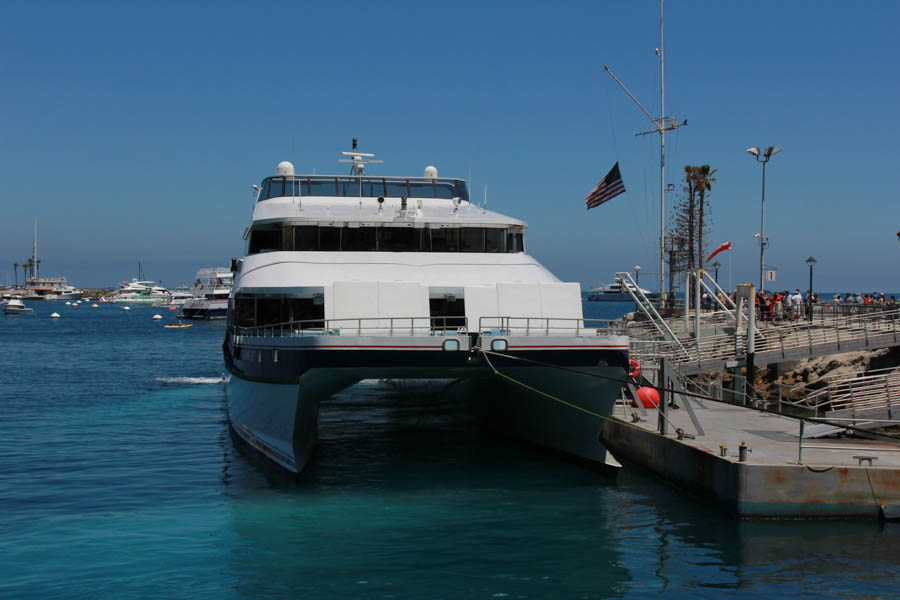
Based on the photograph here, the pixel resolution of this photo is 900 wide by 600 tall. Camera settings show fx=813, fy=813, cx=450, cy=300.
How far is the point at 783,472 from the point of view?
1262 cm

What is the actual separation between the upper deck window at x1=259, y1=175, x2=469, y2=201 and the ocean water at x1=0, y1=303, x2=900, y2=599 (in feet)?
21.0

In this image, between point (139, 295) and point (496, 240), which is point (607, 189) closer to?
point (496, 240)

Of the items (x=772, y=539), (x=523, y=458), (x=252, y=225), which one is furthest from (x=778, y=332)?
(x=252, y=225)

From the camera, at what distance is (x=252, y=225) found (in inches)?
731

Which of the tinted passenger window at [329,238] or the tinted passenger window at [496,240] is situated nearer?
the tinted passenger window at [329,238]

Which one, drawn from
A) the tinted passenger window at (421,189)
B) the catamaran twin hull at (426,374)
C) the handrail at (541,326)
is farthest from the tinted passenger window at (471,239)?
the handrail at (541,326)

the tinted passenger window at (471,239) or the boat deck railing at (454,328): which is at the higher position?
the tinted passenger window at (471,239)

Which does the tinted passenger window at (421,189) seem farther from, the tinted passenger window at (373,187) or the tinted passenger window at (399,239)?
the tinted passenger window at (399,239)

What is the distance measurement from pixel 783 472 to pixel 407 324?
21.7ft

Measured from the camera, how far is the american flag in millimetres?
24745

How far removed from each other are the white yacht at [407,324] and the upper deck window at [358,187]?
90 centimetres

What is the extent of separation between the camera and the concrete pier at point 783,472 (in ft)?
41.3

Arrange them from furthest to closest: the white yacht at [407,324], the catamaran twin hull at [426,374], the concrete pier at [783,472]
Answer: the white yacht at [407,324]
the catamaran twin hull at [426,374]
the concrete pier at [783,472]

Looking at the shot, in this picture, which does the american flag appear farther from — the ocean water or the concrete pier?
the concrete pier
